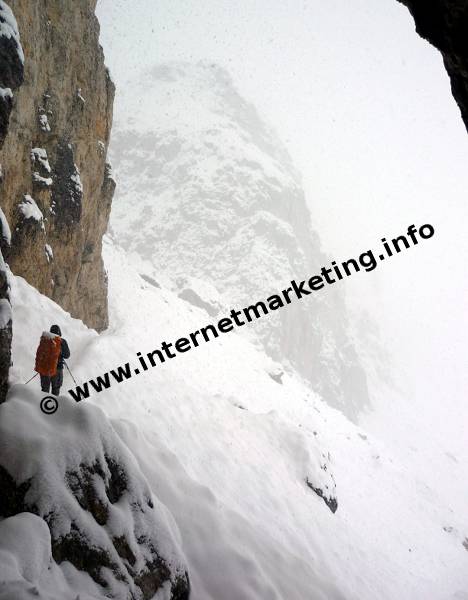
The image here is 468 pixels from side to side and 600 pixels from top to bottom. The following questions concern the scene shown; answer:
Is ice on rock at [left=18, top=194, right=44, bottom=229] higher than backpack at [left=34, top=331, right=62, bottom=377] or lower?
higher

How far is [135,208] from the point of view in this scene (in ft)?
200

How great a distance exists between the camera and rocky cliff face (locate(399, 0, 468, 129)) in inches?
172

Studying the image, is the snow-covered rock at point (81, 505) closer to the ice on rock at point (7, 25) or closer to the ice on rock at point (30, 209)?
the ice on rock at point (7, 25)

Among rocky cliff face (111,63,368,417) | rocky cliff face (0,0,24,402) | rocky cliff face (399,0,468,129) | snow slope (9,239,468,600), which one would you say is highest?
rocky cliff face (111,63,368,417)

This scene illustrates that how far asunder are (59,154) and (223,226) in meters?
46.6

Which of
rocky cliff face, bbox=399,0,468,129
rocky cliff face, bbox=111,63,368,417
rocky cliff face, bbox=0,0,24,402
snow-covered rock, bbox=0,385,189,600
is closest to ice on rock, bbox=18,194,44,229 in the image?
rocky cliff face, bbox=0,0,24,402

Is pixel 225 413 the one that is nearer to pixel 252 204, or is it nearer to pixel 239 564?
pixel 239 564

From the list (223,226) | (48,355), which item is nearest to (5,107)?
(48,355)

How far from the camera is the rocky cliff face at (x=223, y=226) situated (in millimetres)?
52281

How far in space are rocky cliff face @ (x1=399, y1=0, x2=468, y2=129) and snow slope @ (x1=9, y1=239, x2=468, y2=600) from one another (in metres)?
6.22

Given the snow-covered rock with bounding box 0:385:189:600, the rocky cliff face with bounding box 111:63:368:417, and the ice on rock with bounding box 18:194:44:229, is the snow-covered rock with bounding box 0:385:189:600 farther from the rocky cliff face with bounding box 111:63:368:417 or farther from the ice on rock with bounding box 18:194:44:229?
the rocky cliff face with bounding box 111:63:368:417

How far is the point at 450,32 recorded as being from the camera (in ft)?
15.2

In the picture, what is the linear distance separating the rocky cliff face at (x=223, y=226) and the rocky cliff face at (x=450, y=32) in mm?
36692

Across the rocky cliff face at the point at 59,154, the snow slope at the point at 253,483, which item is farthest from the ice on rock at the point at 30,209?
the snow slope at the point at 253,483
